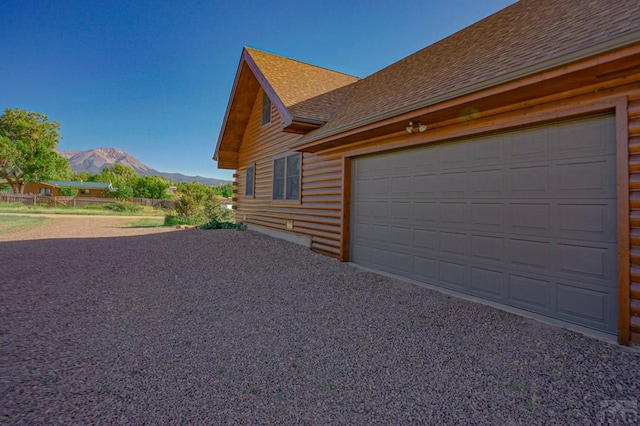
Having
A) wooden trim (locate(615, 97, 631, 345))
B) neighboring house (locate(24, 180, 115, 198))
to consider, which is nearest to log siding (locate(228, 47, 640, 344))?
wooden trim (locate(615, 97, 631, 345))

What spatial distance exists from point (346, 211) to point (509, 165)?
3504 mm

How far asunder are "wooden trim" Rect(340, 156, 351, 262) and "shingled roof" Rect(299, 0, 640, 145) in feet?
3.15

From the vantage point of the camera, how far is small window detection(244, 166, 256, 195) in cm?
1198

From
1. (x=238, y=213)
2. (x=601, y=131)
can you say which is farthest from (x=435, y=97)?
(x=238, y=213)

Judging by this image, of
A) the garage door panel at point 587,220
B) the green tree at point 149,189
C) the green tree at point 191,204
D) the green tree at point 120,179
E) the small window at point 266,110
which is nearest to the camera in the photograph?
the garage door panel at point 587,220

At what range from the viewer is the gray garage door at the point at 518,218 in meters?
3.16

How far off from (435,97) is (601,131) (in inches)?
73.7

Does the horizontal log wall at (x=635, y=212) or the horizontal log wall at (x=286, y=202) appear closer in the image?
the horizontal log wall at (x=635, y=212)

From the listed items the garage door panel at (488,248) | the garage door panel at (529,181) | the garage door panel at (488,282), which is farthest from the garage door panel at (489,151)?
the garage door panel at (488,282)

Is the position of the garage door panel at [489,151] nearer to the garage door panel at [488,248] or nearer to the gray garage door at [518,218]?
the gray garage door at [518,218]

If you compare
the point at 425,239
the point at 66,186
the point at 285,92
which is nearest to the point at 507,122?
the point at 425,239

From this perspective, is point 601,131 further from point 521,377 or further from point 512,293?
point 521,377

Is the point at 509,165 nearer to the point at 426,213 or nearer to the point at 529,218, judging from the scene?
the point at 529,218

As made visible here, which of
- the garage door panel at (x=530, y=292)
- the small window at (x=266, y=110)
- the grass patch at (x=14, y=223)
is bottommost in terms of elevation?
the garage door panel at (x=530, y=292)
